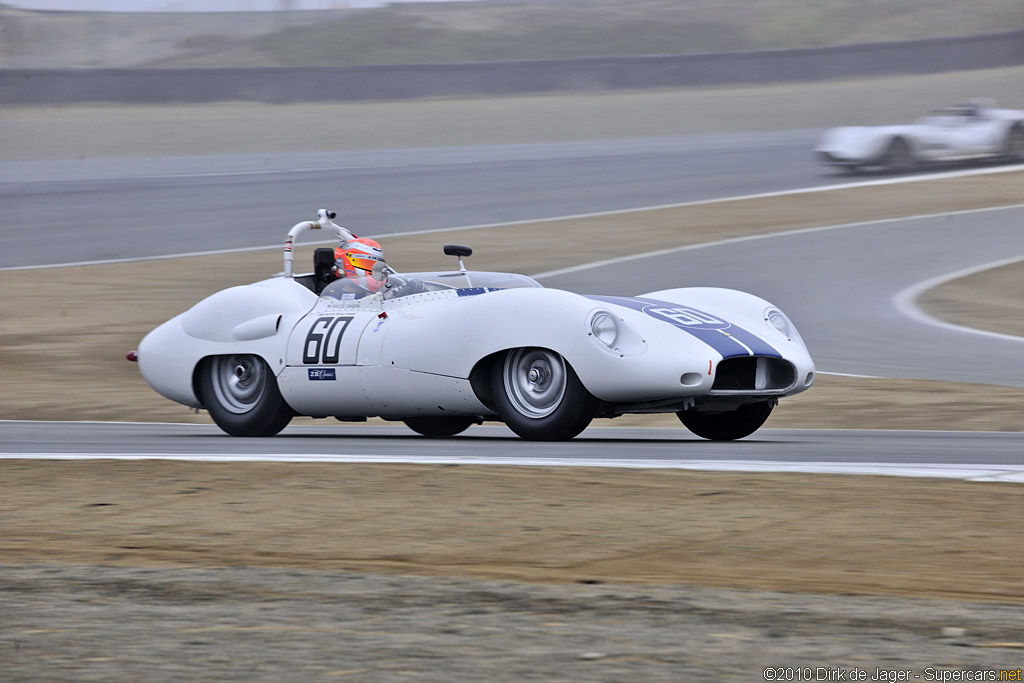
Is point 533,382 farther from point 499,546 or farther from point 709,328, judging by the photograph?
point 499,546

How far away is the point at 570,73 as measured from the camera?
4506 cm

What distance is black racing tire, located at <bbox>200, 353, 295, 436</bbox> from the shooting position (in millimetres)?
10523

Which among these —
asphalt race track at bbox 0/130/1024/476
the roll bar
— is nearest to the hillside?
asphalt race track at bbox 0/130/1024/476

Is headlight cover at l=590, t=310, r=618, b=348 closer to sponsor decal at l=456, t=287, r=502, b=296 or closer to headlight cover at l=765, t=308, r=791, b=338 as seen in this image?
sponsor decal at l=456, t=287, r=502, b=296

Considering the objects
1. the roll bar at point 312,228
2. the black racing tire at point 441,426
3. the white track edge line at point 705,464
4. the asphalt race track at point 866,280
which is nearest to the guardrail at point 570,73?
the asphalt race track at point 866,280

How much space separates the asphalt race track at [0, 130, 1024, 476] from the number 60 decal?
1.80ft

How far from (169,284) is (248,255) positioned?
2630mm

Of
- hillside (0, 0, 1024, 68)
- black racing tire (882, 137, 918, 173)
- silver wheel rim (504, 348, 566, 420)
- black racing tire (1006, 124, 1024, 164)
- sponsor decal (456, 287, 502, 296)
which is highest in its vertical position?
hillside (0, 0, 1024, 68)

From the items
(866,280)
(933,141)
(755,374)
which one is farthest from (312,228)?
(933,141)

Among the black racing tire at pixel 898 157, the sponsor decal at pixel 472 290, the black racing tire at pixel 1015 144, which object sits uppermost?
the black racing tire at pixel 1015 144

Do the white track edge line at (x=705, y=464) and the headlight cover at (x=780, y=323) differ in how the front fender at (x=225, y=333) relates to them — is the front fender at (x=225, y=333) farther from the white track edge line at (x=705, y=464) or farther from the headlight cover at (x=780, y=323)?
the headlight cover at (x=780, y=323)

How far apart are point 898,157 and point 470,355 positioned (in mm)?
24872

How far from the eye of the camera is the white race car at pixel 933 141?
32.2 meters

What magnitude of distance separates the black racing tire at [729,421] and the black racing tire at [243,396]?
8.80ft
